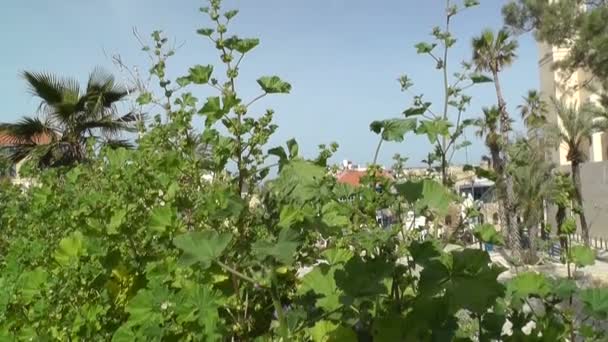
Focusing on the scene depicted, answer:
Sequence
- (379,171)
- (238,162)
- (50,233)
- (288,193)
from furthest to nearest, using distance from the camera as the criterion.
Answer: (50,233) < (379,171) < (238,162) < (288,193)

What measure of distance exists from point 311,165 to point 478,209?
1.68 ft

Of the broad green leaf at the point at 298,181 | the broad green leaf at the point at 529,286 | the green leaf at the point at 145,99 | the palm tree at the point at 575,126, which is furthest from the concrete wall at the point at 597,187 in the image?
the broad green leaf at the point at 298,181

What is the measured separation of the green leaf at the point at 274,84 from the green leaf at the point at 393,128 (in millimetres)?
180

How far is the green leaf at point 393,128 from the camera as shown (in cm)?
105

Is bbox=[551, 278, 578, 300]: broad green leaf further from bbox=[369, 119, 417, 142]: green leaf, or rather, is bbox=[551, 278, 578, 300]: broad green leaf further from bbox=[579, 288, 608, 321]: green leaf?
bbox=[369, 119, 417, 142]: green leaf

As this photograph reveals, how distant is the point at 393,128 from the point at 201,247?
389 millimetres

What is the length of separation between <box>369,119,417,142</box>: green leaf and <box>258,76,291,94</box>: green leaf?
7.1 inches

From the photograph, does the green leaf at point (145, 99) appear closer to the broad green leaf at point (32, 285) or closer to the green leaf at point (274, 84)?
the broad green leaf at point (32, 285)

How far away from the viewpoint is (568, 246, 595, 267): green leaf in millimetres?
1411

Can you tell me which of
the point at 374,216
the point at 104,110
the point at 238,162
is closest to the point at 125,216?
the point at 238,162

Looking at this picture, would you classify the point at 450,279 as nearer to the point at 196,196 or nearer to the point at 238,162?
the point at 238,162

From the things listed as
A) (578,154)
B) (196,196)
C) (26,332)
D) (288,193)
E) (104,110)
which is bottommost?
(26,332)

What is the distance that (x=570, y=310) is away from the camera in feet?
4.24

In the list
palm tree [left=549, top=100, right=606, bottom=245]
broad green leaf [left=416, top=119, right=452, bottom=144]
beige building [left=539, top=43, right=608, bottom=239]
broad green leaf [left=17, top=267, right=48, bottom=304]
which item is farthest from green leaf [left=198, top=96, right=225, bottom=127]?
palm tree [left=549, top=100, right=606, bottom=245]
